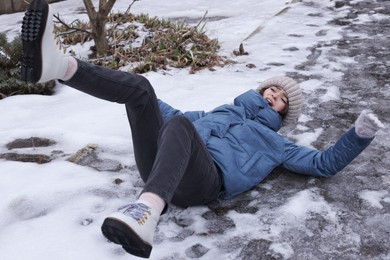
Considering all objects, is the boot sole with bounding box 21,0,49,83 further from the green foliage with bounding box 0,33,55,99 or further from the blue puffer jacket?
the green foliage with bounding box 0,33,55,99

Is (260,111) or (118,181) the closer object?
(118,181)

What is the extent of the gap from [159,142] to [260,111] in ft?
3.36

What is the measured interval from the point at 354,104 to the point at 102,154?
2.34 m

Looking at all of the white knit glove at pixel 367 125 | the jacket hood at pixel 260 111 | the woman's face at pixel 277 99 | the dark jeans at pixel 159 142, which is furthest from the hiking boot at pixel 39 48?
the white knit glove at pixel 367 125

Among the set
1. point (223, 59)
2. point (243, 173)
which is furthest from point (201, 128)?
point (223, 59)

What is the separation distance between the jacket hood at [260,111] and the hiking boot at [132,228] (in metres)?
1.42

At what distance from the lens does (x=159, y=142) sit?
2.39 m

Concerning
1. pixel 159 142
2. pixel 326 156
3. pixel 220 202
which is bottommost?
pixel 220 202

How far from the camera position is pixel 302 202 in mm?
2863

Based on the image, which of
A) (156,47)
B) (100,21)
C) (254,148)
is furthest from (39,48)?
(156,47)

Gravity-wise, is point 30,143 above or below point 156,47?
below

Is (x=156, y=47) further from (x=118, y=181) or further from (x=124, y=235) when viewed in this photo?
(x=124, y=235)

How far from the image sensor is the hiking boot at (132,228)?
1.85m

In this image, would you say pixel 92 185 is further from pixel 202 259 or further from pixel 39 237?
pixel 202 259
